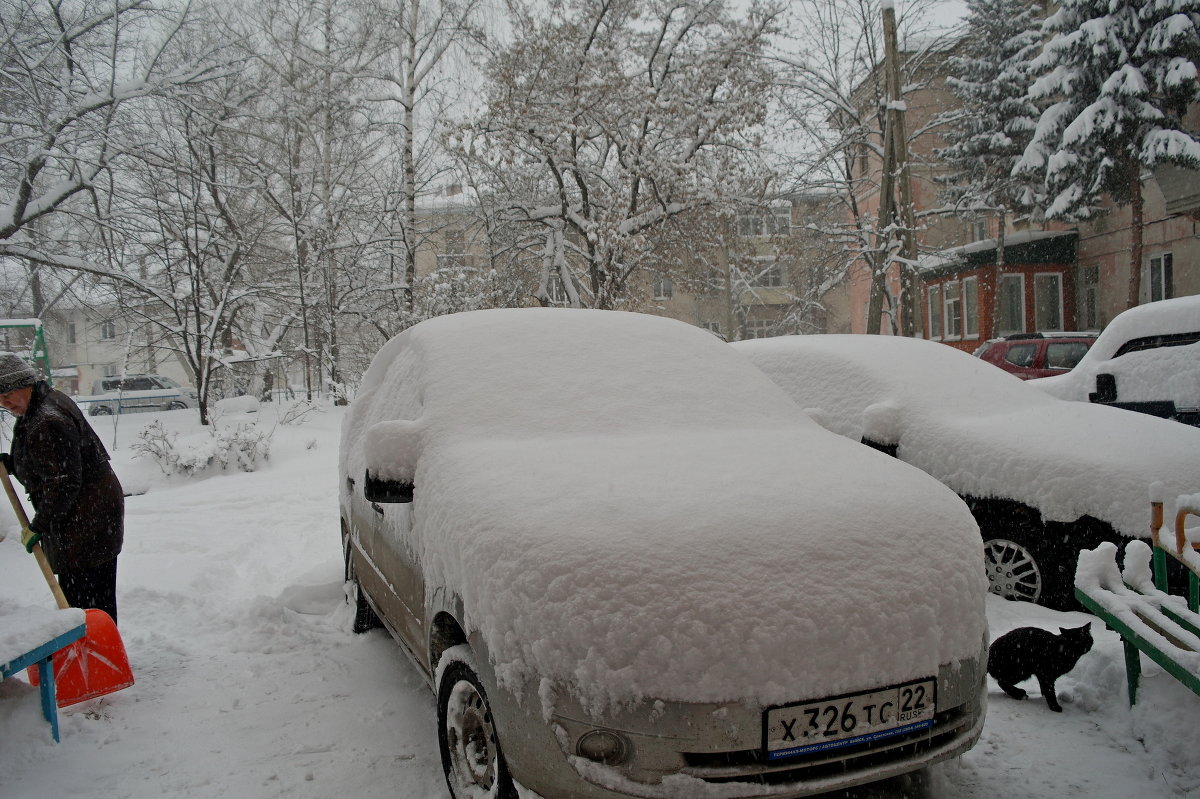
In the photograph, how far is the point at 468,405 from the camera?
3191 millimetres

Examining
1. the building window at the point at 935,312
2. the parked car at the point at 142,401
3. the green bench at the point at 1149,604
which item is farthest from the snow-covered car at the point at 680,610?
the building window at the point at 935,312

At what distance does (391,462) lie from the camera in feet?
9.77

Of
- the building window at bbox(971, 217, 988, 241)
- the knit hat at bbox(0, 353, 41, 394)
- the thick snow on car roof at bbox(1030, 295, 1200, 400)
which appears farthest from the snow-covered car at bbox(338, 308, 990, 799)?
the building window at bbox(971, 217, 988, 241)

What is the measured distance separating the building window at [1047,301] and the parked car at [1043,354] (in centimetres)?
1325

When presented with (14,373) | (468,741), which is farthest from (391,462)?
(14,373)

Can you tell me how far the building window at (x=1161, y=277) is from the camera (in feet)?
73.4

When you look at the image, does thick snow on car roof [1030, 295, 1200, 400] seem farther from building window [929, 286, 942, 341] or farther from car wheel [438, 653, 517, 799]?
building window [929, 286, 942, 341]

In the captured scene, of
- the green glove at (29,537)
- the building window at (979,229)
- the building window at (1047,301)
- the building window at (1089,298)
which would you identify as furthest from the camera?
the building window at (979,229)

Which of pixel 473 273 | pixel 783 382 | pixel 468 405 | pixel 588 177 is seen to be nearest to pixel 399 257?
pixel 473 273

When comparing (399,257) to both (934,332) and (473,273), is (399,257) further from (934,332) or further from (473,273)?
(934,332)

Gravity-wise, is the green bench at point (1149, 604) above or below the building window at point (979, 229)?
below

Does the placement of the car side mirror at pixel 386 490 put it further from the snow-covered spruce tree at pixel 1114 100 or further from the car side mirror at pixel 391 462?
the snow-covered spruce tree at pixel 1114 100

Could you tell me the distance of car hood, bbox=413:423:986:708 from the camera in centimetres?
202

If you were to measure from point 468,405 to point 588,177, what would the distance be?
1625cm
